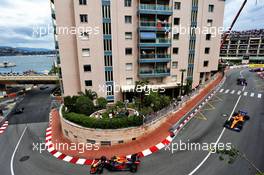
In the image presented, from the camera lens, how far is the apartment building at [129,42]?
1104 inches

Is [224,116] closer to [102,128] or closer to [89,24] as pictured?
[102,128]

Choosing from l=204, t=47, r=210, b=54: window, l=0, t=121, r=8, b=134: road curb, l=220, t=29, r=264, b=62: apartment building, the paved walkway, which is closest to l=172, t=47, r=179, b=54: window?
l=204, t=47, r=210, b=54: window

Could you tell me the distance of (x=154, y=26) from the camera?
30.6 meters

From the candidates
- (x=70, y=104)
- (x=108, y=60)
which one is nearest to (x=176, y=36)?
(x=108, y=60)

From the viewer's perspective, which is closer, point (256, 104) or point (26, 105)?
point (256, 104)

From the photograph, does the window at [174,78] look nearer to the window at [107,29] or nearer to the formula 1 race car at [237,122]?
the formula 1 race car at [237,122]

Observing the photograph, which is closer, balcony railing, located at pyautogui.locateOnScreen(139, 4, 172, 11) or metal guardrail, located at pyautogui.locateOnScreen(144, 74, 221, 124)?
metal guardrail, located at pyautogui.locateOnScreen(144, 74, 221, 124)

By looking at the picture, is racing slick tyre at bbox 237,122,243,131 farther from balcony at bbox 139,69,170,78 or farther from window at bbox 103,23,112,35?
window at bbox 103,23,112,35

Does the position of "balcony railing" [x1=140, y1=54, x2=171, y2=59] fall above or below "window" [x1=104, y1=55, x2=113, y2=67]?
above

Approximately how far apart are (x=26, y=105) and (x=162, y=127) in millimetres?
37256

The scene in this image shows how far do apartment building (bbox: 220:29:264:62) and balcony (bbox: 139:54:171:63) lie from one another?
88.1m

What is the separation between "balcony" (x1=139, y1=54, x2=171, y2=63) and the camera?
31205 millimetres

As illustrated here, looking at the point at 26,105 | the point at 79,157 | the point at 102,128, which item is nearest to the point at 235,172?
the point at 102,128

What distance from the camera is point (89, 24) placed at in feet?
91.0
